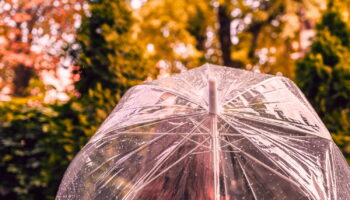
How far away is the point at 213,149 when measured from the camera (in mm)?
1914

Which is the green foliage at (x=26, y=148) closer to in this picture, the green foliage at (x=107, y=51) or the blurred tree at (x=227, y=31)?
the green foliage at (x=107, y=51)

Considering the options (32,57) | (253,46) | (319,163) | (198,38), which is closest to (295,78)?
(319,163)

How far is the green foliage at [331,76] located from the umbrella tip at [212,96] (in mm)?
2851

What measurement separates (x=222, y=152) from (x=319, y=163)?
0.60 m

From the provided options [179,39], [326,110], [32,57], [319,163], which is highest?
[179,39]

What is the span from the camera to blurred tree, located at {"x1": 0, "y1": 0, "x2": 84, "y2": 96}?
26.2ft

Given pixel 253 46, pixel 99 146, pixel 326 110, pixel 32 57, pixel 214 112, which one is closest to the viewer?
pixel 214 112

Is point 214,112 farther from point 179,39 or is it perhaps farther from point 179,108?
point 179,39

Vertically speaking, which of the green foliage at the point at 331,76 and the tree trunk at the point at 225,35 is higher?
the tree trunk at the point at 225,35

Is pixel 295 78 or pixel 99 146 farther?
pixel 295 78

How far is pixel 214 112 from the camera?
1843mm

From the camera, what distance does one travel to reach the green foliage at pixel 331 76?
4.27 meters

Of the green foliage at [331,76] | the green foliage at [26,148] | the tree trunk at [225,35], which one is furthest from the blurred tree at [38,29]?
the tree trunk at [225,35]

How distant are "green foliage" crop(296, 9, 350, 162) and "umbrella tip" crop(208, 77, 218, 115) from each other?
285 centimetres
